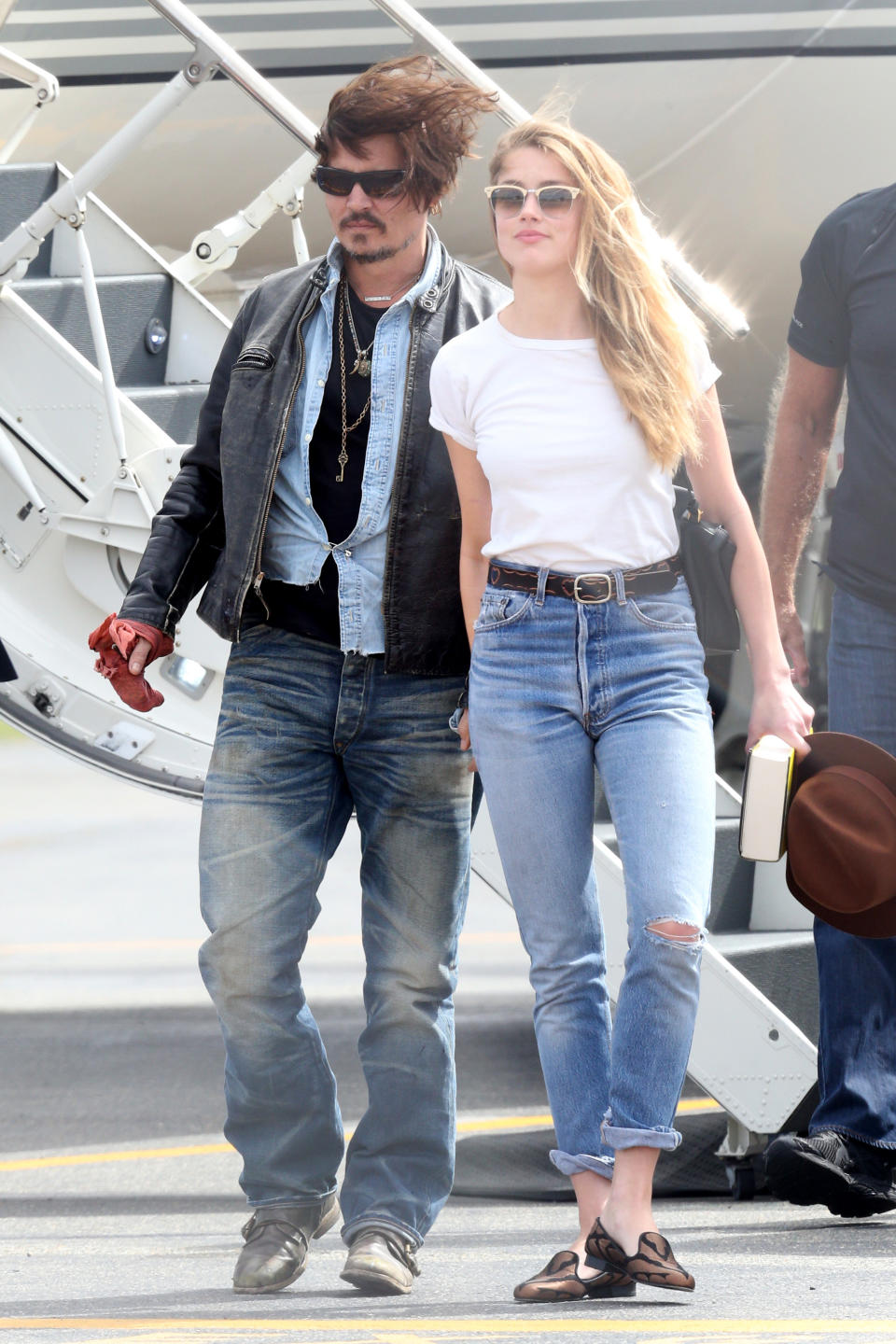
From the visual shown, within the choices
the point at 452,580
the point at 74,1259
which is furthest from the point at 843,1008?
the point at 74,1259

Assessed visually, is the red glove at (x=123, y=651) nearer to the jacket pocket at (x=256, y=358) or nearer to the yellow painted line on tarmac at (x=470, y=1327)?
the jacket pocket at (x=256, y=358)

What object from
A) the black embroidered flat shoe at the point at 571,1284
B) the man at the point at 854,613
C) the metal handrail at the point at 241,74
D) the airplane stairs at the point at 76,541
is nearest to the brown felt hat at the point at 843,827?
the man at the point at 854,613

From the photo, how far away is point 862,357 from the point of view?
3293mm

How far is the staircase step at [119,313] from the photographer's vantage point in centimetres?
470

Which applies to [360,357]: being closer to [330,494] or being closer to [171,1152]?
[330,494]

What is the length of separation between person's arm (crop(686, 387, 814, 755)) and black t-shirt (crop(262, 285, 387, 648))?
0.54m

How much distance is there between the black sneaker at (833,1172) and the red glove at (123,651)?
4.46ft

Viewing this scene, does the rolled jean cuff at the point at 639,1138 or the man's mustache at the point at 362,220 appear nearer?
the rolled jean cuff at the point at 639,1138

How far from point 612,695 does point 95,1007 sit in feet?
14.1

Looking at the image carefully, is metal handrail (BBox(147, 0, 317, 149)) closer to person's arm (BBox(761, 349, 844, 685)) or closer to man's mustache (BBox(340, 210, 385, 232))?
man's mustache (BBox(340, 210, 385, 232))

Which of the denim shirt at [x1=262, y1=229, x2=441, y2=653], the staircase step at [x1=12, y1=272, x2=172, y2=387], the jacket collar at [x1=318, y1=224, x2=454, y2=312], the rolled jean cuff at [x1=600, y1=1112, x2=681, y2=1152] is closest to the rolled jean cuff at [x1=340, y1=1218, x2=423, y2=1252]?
the rolled jean cuff at [x1=600, y1=1112, x2=681, y2=1152]

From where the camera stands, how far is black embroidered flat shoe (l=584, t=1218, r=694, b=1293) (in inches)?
101

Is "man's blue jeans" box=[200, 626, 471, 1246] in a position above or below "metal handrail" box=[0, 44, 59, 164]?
below

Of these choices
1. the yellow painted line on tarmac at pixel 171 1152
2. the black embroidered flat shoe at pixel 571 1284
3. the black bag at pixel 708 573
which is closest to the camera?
the black embroidered flat shoe at pixel 571 1284
